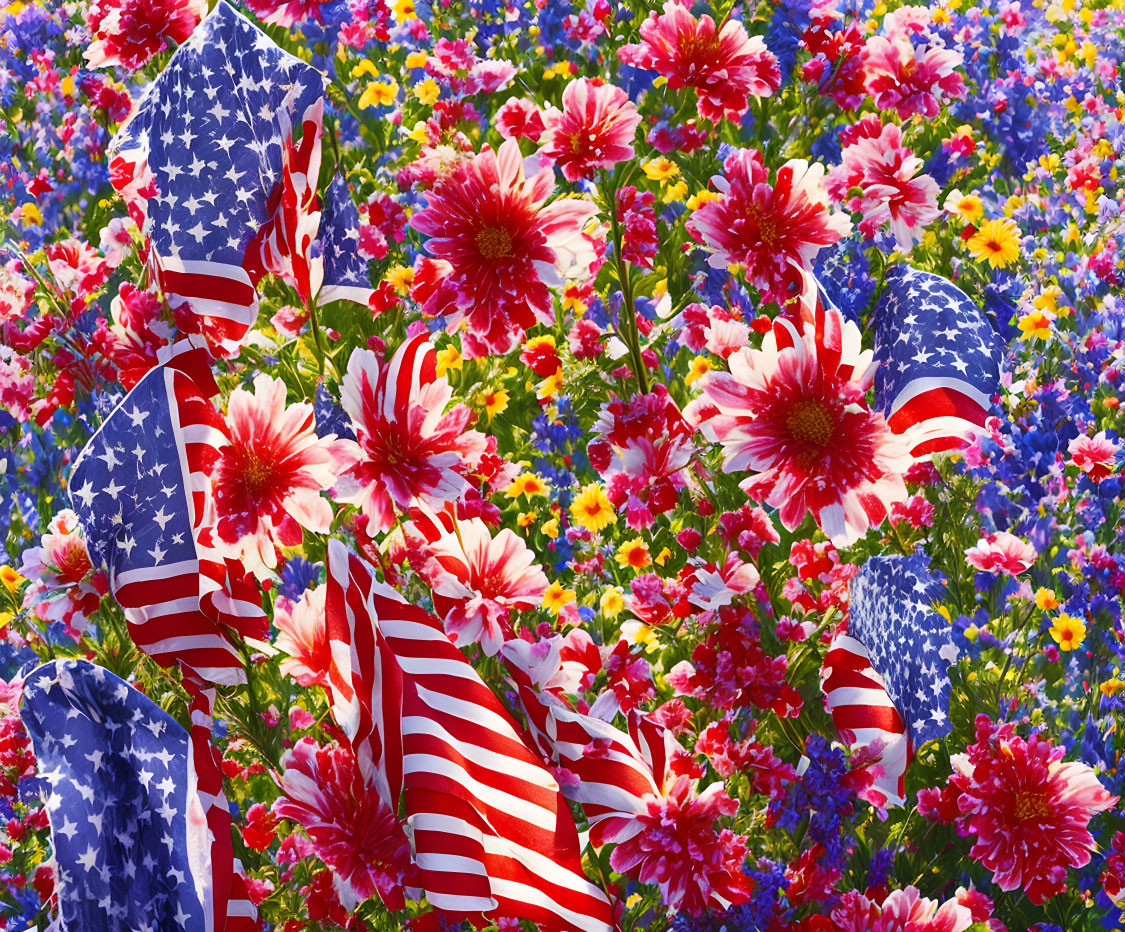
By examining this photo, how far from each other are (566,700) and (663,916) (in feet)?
0.85

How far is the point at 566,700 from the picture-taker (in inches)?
38.1

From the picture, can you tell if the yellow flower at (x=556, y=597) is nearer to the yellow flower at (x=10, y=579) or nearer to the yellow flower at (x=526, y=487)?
the yellow flower at (x=526, y=487)

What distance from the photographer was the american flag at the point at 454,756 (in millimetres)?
903

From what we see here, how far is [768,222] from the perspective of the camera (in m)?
0.92

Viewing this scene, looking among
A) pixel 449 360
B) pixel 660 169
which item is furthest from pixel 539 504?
pixel 660 169

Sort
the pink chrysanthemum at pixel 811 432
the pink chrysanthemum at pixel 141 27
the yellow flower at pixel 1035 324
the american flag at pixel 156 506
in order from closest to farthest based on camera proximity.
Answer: the pink chrysanthemum at pixel 811 432
the american flag at pixel 156 506
the pink chrysanthemum at pixel 141 27
the yellow flower at pixel 1035 324

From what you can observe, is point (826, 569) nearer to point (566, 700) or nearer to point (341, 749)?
point (566, 700)

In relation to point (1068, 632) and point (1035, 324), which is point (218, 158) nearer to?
point (1035, 324)

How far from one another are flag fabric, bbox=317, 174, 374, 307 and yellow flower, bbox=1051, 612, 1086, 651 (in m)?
0.90

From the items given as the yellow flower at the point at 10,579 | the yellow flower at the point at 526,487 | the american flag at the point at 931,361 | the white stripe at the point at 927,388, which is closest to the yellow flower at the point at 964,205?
the american flag at the point at 931,361

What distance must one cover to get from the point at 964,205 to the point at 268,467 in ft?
2.82

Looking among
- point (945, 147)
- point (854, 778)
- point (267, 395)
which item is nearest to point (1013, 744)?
point (854, 778)

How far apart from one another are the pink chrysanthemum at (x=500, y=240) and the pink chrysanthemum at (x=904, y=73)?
1.26 feet

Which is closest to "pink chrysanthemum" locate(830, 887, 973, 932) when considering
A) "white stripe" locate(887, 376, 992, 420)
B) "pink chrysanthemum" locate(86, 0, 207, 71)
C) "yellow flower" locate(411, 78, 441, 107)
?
"white stripe" locate(887, 376, 992, 420)
